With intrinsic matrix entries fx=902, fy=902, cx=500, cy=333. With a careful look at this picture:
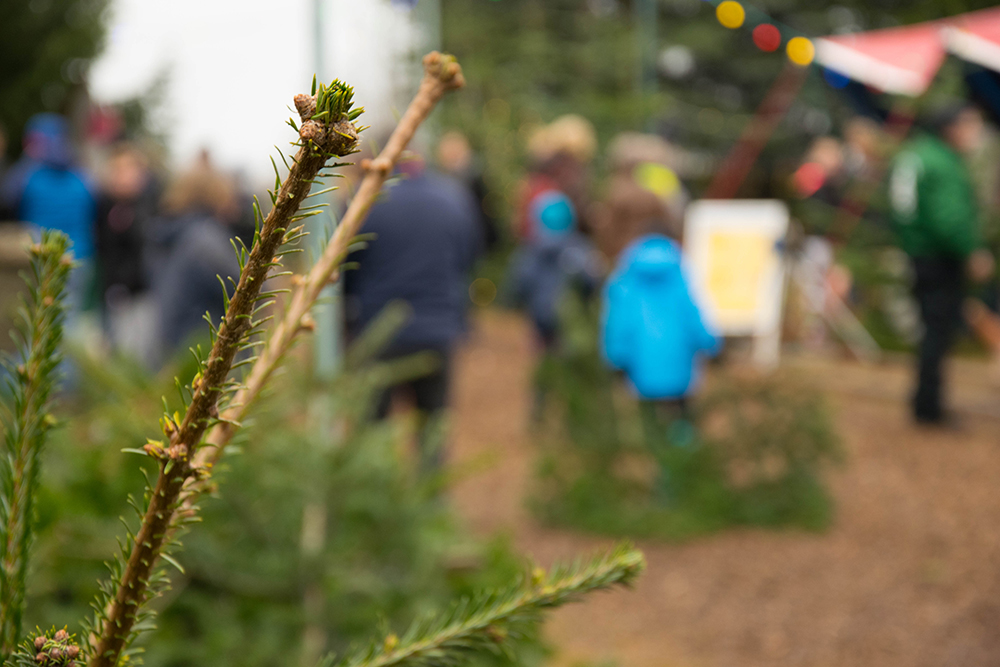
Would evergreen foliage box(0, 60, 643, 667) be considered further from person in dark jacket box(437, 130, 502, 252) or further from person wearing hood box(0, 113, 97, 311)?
person in dark jacket box(437, 130, 502, 252)

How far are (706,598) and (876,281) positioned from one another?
4.98 m

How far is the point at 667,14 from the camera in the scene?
1783cm

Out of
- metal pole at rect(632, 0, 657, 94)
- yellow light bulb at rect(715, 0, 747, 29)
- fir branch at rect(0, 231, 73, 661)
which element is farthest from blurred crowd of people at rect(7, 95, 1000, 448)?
→ metal pole at rect(632, 0, 657, 94)

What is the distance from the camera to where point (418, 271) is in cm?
444

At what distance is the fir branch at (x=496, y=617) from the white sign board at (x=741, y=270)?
8732 millimetres

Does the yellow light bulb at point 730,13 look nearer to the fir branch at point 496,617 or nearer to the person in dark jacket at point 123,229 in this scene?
the person in dark jacket at point 123,229

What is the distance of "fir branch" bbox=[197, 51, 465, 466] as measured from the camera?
0.65 m

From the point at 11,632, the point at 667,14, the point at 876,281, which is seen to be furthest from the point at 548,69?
the point at 11,632

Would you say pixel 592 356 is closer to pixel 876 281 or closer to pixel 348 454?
pixel 348 454

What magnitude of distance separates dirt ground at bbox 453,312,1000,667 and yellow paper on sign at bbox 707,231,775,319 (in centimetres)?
232

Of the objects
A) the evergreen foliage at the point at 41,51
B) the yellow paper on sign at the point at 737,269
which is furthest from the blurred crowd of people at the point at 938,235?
the evergreen foliage at the point at 41,51

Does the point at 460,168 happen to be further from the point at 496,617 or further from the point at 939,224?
the point at 496,617

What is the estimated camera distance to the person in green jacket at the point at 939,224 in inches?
249

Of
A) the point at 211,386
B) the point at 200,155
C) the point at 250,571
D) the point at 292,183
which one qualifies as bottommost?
the point at 250,571
